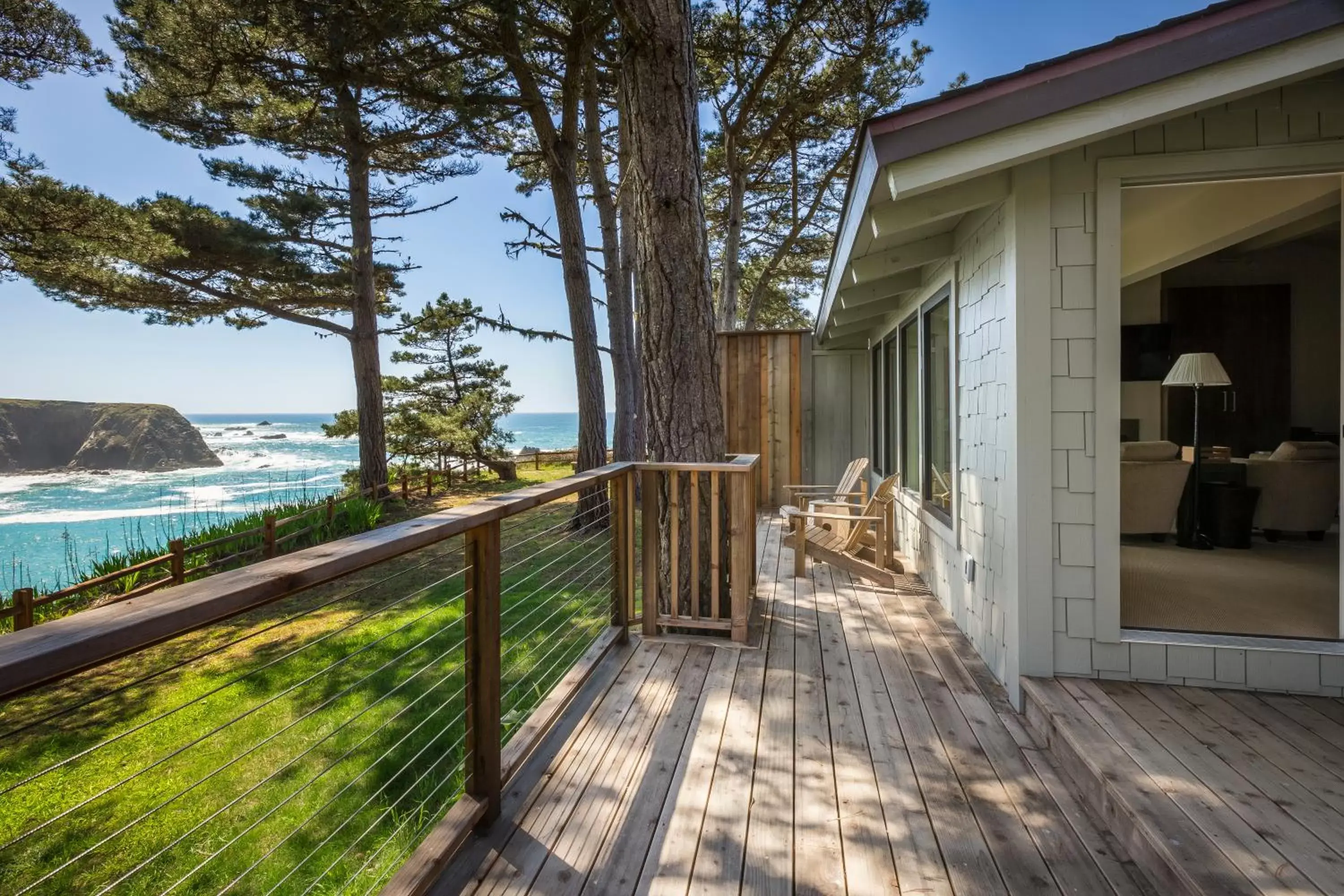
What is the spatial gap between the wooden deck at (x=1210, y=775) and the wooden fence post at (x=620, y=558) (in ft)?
6.34

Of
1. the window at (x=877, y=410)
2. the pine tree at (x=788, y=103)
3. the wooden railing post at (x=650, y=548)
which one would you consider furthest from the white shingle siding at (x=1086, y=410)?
the pine tree at (x=788, y=103)

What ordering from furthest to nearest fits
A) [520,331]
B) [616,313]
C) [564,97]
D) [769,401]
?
[520,331], [616,313], [769,401], [564,97]

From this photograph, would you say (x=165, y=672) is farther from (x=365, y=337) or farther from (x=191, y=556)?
(x=365, y=337)

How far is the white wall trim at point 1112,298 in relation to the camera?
8.62 ft

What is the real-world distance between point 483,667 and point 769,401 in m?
6.85

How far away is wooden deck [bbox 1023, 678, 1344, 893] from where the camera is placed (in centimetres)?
167

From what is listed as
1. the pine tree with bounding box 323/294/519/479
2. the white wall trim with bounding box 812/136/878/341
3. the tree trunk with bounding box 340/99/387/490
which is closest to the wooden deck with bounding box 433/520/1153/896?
the white wall trim with bounding box 812/136/878/341

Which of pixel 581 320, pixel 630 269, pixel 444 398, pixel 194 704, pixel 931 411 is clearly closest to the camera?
pixel 194 704

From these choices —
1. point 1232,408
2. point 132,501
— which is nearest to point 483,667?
point 1232,408

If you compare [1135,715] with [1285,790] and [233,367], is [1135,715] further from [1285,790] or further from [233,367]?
[233,367]

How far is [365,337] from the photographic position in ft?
36.9

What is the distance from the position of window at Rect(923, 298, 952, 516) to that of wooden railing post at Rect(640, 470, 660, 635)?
1.81m

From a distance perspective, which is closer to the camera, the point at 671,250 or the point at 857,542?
the point at 671,250

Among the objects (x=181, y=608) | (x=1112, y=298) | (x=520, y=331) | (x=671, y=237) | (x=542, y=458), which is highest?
(x=520, y=331)
